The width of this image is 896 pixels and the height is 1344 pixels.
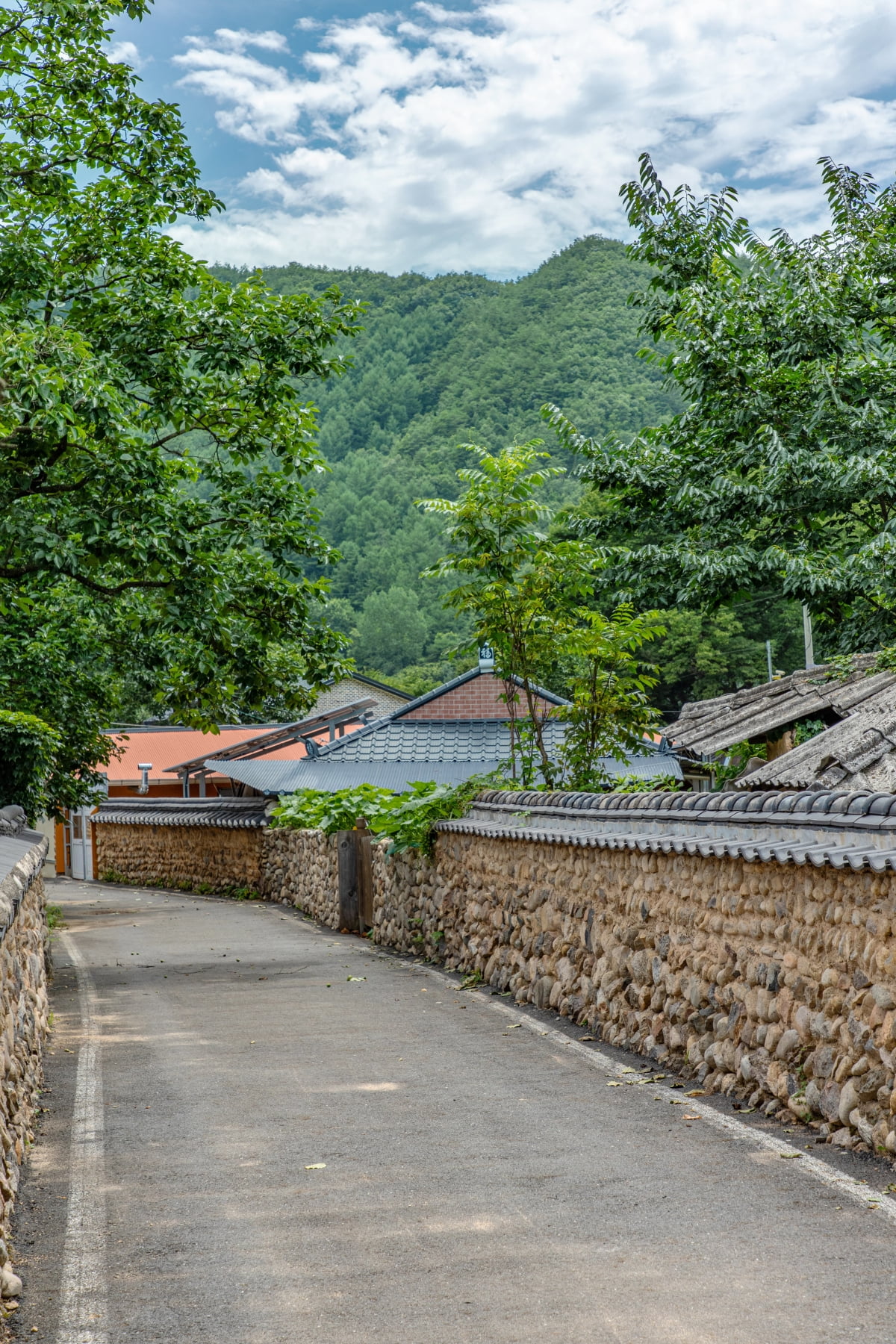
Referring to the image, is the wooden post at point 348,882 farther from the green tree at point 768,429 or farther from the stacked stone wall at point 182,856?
the stacked stone wall at point 182,856

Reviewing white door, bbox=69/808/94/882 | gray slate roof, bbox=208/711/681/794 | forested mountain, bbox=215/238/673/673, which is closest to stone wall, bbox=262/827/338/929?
gray slate roof, bbox=208/711/681/794

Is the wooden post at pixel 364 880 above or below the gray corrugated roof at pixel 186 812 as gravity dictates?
below

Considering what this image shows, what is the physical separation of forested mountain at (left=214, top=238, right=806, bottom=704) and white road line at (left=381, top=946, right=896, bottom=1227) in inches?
2045

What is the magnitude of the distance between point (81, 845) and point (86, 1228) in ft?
114

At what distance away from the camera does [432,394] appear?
257 ft

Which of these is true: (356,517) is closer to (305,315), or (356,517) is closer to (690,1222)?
(305,315)

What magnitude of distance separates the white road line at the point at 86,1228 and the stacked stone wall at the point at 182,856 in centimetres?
1907

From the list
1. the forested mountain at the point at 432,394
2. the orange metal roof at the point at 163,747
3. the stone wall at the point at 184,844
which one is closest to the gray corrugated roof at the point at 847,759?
the stone wall at the point at 184,844

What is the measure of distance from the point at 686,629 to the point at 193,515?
35.3 meters

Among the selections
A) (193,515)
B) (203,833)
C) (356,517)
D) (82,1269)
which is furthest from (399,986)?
(356,517)

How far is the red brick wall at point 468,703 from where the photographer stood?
95.3 ft

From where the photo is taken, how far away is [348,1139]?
6746 mm

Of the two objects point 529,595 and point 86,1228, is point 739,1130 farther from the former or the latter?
point 529,595

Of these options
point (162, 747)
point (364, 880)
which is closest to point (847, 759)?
point (364, 880)
